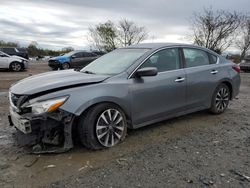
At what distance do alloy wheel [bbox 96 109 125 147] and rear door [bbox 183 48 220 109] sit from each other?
1539mm

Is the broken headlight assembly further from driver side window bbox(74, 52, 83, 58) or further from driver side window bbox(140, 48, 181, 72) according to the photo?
driver side window bbox(74, 52, 83, 58)

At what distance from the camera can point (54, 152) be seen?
3.27 m

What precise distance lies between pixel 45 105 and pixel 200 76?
2.90 meters

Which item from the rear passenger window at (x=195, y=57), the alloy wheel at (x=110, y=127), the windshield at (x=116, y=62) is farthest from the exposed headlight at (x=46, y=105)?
the rear passenger window at (x=195, y=57)

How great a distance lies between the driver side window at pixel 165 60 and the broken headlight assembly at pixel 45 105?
1457 mm

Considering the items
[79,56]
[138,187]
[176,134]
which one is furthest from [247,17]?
[138,187]

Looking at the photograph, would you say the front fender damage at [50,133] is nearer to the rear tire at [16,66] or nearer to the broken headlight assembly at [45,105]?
the broken headlight assembly at [45,105]

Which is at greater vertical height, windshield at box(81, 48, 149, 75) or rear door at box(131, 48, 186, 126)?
windshield at box(81, 48, 149, 75)

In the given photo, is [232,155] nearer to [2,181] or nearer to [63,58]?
[2,181]

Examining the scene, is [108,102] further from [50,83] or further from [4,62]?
[4,62]

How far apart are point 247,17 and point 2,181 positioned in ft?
95.8

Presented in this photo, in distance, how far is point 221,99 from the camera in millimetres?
5180

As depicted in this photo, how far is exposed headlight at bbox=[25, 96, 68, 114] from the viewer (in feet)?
10.0

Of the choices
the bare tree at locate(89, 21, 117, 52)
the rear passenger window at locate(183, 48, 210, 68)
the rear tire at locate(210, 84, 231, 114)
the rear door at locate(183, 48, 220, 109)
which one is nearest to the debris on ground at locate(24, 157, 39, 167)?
the rear door at locate(183, 48, 220, 109)
